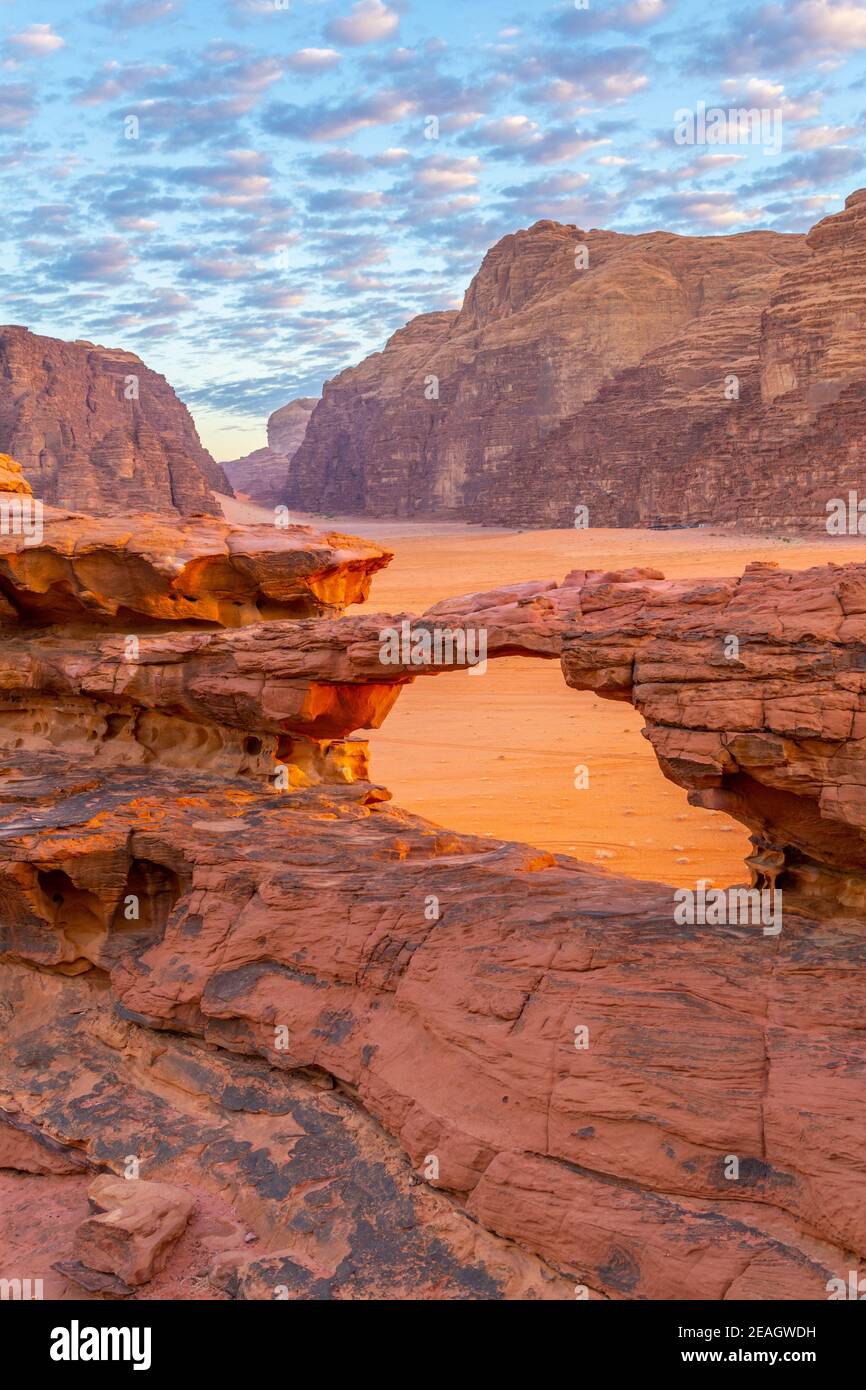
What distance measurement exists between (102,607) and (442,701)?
18222 millimetres

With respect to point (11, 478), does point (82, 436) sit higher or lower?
higher

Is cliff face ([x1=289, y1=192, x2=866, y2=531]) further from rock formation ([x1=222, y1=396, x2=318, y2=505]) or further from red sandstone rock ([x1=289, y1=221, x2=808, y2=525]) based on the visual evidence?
rock formation ([x1=222, y1=396, x2=318, y2=505])

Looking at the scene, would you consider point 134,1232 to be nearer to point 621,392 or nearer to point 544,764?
point 544,764

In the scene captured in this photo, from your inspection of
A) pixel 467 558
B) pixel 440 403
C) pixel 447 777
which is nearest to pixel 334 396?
pixel 440 403

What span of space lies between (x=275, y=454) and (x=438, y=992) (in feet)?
564

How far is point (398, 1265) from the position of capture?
195 inches

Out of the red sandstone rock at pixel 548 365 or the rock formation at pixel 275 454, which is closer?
the red sandstone rock at pixel 548 365

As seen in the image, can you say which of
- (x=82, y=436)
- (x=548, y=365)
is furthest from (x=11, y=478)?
(x=548, y=365)

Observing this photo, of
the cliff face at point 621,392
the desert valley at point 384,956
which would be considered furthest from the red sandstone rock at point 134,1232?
the cliff face at point 621,392

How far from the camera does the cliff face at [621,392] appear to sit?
187ft

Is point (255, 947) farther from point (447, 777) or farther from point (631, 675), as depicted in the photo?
point (447, 777)

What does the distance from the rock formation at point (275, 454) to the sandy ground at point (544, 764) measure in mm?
111970

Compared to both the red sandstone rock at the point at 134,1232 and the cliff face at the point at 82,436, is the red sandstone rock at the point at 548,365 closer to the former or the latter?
the cliff face at the point at 82,436

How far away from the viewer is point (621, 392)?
7325 cm
